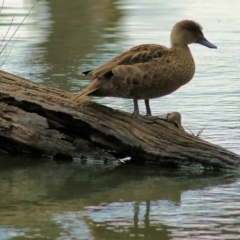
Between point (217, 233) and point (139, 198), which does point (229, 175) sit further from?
point (217, 233)

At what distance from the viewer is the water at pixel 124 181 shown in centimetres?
607

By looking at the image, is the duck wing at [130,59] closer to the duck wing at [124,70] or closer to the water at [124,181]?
the duck wing at [124,70]

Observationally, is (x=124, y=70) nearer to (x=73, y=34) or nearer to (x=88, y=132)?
(x=88, y=132)

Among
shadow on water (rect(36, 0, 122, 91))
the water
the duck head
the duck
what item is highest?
the duck head

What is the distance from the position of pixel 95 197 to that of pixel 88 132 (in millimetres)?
948

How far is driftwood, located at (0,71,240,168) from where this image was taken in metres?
7.50

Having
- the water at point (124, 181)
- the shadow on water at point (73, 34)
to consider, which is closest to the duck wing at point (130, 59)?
the water at point (124, 181)

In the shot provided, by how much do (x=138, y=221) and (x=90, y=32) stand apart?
8912 millimetres

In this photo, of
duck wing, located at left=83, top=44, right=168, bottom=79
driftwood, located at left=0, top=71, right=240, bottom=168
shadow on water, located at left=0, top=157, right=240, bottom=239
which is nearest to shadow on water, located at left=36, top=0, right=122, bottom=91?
driftwood, located at left=0, top=71, right=240, bottom=168

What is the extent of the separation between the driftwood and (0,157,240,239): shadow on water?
0.12m

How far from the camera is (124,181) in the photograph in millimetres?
7363

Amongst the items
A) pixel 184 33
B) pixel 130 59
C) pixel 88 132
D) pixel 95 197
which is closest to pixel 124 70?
pixel 130 59

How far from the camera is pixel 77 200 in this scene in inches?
267

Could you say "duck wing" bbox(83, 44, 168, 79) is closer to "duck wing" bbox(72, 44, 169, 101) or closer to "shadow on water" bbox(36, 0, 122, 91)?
"duck wing" bbox(72, 44, 169, 101)
